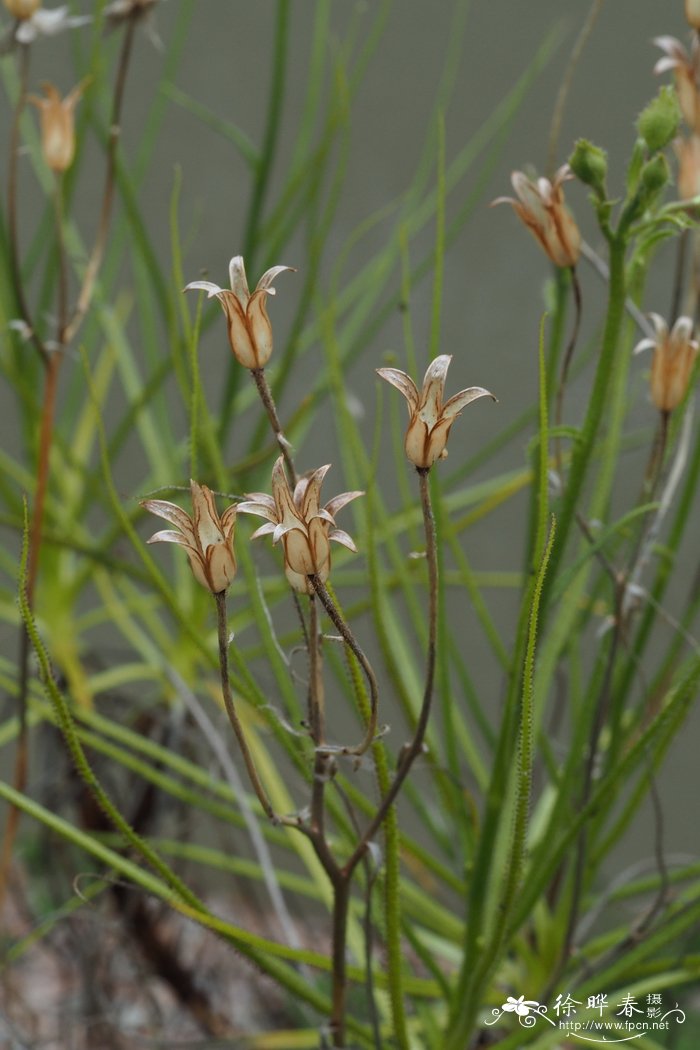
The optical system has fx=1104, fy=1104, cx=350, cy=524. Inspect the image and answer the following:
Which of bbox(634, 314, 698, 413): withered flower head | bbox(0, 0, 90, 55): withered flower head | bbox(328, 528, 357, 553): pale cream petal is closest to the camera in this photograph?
bbox(328, 528, 357, 553): pale cream petal

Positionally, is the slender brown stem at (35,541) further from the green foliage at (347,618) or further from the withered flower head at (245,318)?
the withered flower head at (245,318)

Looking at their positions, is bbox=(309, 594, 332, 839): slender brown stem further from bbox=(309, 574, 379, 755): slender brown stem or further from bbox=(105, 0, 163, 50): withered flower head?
bbox=(105, 0, 163, 50): withered flower head

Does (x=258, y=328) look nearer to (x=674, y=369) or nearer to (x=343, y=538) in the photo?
(x=343, y=538)

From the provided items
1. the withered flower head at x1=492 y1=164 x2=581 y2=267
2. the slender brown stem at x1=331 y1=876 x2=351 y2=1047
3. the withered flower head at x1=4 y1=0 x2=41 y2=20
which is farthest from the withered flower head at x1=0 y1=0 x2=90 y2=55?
the slender brown stem at x1=331 y1=876 x2=351 y2=1047

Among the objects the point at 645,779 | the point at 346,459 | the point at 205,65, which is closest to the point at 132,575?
the point at 346,459

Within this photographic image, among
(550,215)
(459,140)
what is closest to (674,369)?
(550,215)

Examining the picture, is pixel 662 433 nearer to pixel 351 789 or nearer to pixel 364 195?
pixel 351 789
